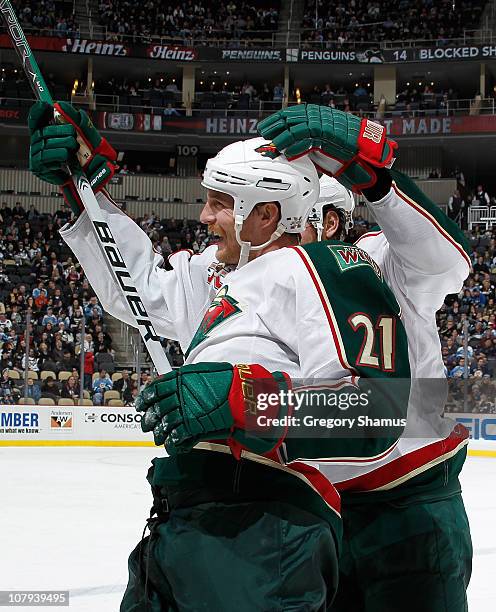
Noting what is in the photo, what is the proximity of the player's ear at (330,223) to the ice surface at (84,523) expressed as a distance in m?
1.61

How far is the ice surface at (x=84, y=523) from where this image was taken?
3.79 m

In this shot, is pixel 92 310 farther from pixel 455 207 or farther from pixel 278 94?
pixel 278 94

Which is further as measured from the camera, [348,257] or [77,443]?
[77,443]

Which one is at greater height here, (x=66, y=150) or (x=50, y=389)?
(x=50, y=389)

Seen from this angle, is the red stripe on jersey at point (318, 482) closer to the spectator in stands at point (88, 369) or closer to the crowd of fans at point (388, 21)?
the spectator in stands at point (88, 369)

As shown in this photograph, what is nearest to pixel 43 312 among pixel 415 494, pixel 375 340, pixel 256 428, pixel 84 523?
pixel 84 523

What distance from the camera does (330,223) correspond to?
8.90 feet

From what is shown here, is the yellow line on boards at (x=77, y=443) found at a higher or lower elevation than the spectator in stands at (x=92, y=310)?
lower

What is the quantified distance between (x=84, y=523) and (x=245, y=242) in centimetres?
372

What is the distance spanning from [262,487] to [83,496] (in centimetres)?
497

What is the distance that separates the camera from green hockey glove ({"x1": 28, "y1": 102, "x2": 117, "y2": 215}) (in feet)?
6.78

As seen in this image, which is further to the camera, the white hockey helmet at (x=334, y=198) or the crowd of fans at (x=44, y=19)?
the crowd of fans at (x=44, y=19)

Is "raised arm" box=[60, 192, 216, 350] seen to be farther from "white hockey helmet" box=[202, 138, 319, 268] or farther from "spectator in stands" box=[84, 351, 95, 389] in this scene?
"spectator in stands" box=[84, 351, 95, 389]

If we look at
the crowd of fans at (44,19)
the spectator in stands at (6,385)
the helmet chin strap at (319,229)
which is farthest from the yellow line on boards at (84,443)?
the crowd of fans at (44,19)
